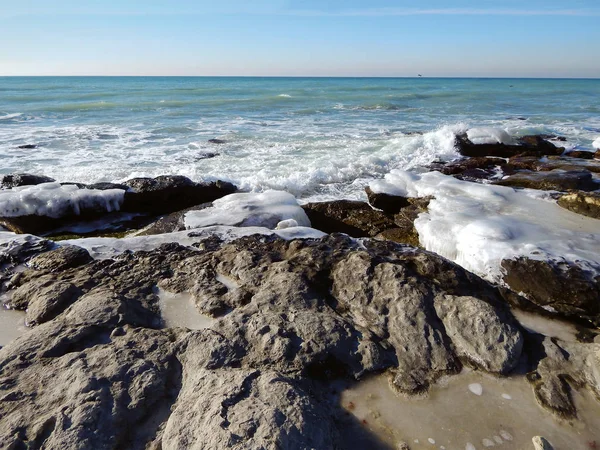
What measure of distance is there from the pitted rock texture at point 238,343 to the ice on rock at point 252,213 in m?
1.68

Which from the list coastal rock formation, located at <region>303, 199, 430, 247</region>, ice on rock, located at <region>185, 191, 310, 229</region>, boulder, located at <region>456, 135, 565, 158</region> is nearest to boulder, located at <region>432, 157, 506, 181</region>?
boulder, located at <region>456, 135, 565, 158</region>

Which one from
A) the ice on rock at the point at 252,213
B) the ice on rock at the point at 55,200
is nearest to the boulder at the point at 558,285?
the ice on rock at the point at 252,213

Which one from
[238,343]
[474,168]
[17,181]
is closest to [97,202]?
[17,181]

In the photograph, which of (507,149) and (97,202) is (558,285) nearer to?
(97,202)

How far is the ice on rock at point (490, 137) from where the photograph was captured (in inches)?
472

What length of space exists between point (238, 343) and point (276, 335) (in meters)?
0.29

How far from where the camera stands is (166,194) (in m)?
7.64

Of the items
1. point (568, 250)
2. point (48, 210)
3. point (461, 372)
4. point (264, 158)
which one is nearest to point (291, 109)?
point (264, 158)

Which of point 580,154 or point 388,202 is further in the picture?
point 580,154

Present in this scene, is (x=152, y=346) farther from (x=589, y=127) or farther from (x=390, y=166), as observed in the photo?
(x=589, y=127)

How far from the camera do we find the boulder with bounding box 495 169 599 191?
301 inches

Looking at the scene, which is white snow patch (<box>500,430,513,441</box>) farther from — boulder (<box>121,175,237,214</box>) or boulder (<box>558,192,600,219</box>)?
boulder (<box>121,175,237,214</box>)

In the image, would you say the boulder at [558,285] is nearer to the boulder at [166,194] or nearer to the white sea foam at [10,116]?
the boulder at [166,194]

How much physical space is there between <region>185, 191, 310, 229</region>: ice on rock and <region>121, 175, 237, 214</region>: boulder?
1.02m
